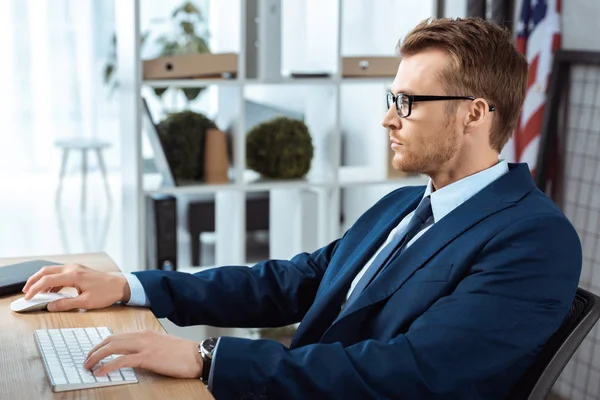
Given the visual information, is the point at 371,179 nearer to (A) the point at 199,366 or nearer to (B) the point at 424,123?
(B) the point at 424,123

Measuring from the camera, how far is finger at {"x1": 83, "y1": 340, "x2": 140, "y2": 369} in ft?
4.65

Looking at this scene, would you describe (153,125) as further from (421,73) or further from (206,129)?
(421,73)

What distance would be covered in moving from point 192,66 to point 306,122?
1.96 ft

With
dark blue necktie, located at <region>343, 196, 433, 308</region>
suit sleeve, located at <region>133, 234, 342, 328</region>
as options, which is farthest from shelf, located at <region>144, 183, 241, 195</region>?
dark blue necktie, located at <region>343, 196, 433, 308</region>

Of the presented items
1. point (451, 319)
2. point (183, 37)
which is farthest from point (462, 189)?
point (183, 37)

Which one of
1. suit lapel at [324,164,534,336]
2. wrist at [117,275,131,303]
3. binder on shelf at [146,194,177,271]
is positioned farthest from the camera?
binder on shelf at [146,194,177,271]

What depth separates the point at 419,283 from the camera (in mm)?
1597

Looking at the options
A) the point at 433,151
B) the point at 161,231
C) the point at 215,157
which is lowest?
the point at 161,231

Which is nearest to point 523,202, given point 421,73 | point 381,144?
point 421,73

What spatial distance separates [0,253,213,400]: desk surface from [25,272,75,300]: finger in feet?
0.16

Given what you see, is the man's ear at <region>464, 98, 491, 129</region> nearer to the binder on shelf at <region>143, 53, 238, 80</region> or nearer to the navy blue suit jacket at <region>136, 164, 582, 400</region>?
the navy blue suit jacket at <region>136, 164, 582, 400</region>

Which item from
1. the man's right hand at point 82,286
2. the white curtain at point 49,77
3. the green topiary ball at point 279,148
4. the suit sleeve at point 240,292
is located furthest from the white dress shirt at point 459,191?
the white curtain at point 49,77

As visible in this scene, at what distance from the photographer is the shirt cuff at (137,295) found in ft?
6.01

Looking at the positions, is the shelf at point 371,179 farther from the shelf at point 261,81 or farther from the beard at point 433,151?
the beard at point 433,151
